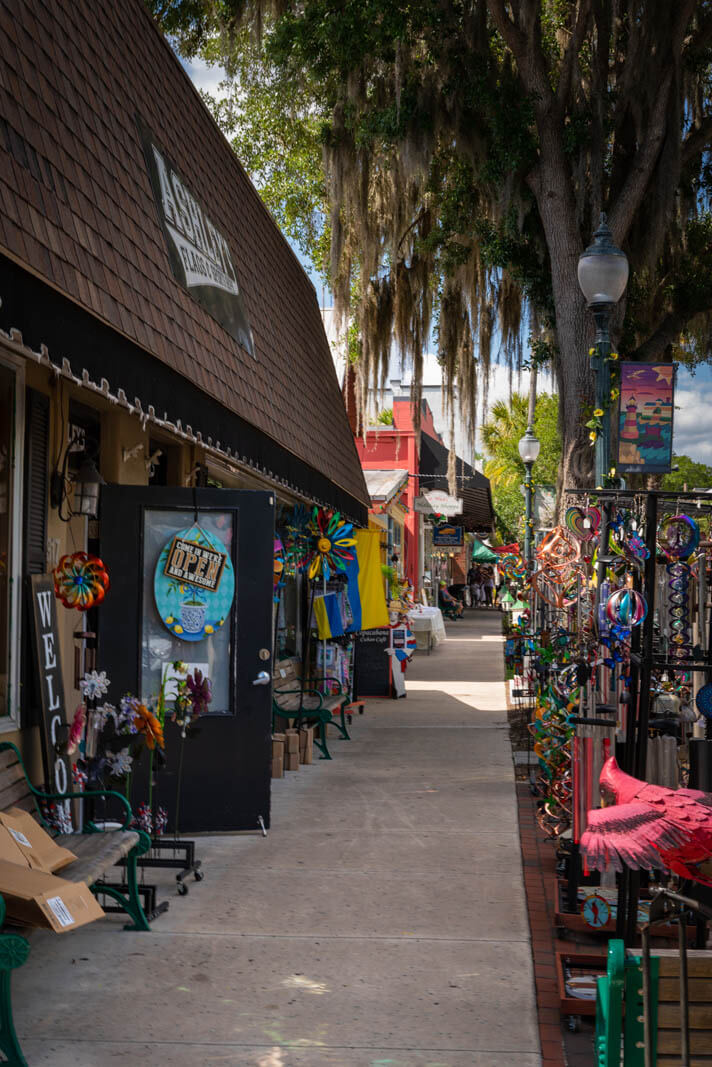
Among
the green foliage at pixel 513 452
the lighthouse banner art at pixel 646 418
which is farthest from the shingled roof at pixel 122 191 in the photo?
the green foliage at pixel 513 452

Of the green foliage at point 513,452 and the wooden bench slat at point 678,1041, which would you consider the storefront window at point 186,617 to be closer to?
the wooden bench slat at point 678,1041

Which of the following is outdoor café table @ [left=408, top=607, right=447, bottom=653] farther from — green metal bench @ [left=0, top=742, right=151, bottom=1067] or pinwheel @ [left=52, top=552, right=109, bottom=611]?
green metal bench @ [left=0, top=742, right=151, bottom=1067]

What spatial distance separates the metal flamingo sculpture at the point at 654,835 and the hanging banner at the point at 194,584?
484 centimetres

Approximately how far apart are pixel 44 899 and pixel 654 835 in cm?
246

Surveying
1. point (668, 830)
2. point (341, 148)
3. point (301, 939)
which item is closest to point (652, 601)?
point (668, 830)

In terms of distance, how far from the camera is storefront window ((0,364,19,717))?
5.95 metres

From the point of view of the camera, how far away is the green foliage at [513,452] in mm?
41594

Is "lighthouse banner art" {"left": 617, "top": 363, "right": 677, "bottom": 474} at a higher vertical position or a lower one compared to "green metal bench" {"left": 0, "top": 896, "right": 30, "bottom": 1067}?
higher

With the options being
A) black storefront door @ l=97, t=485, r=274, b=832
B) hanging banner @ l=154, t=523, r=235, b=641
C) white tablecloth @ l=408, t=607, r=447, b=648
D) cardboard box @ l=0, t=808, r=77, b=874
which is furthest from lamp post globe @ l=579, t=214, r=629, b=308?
white tablecloth @ l=408, t=607, r=447, b=648

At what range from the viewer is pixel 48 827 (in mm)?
5609

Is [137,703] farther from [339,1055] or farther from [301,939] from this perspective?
[339,1055]

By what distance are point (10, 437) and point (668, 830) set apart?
4.39m

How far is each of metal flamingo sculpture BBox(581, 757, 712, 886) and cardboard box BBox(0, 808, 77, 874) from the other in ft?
8.84

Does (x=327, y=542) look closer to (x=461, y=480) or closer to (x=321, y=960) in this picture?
(x=321, y=960)
